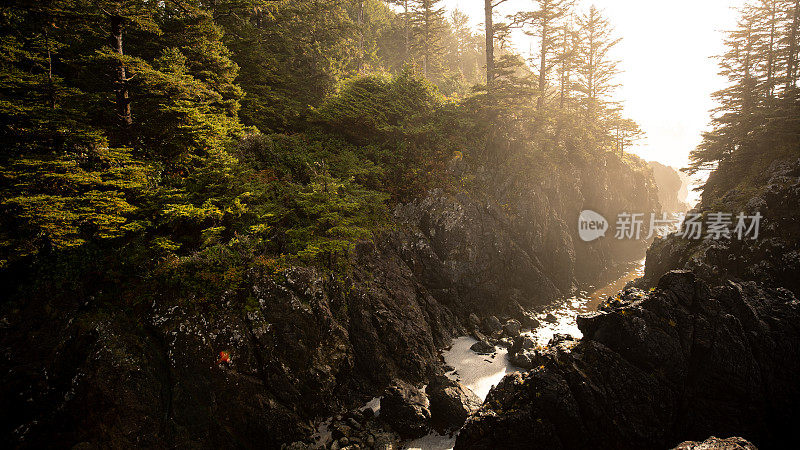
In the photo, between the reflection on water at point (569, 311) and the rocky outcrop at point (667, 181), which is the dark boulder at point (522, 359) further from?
the rocky outcrop at point (667, 181)

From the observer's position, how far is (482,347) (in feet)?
49.8

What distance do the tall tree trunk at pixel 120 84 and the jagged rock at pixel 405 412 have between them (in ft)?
50.0

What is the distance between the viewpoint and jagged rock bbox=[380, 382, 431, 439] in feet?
34.1

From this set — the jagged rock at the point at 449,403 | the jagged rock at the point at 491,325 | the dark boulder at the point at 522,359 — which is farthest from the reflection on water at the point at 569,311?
the jagged rock at the point at 449,403

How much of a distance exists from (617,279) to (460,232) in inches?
726

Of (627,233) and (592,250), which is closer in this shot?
(592,250)

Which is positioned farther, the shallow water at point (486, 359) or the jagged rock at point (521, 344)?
the jagged rock at point (521, 344)

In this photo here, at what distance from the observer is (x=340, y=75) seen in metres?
22.8

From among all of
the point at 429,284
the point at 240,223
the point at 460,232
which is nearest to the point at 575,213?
the point at 460,232

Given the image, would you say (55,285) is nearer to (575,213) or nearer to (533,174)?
(533,174)

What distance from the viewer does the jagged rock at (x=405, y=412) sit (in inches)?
409

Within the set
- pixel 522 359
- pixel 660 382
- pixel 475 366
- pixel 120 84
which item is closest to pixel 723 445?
pixel 660 382

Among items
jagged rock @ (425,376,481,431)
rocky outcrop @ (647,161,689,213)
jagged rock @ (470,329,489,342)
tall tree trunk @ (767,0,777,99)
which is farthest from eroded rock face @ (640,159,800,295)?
rocky outcrop @ (647,161,689,213)

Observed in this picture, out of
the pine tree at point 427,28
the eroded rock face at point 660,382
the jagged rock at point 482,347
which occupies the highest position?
the pine tree at point 427,28
